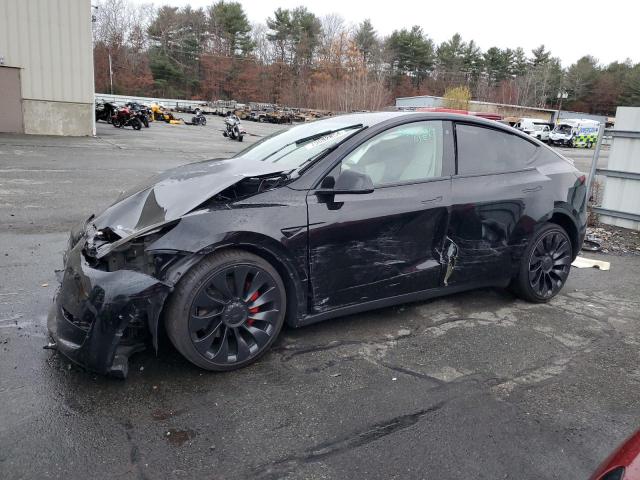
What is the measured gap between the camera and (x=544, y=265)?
446 cm

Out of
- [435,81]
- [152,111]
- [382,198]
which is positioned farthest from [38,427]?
[435,81]

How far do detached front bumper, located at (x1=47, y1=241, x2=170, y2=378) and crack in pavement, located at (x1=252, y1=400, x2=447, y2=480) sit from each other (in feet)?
3.29

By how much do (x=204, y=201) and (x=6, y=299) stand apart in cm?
211

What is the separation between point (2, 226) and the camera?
20.1 ft

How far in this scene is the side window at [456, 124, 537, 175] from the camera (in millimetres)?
4008

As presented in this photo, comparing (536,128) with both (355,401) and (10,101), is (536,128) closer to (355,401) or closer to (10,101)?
(10,101)

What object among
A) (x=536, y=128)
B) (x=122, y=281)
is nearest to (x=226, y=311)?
(x=122, y=281)

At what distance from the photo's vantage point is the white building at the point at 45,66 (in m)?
17.3

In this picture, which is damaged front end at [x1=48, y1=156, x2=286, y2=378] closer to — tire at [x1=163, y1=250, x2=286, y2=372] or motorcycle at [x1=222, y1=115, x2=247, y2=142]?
tire at [x1=163, y1=250, x2=286, y2=372]

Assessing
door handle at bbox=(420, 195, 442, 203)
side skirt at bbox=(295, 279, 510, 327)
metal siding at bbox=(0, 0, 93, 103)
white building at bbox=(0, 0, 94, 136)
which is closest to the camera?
side skirt at bbox=(295, 279, 510, 327)

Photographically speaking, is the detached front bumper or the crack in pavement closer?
the crack in pavement

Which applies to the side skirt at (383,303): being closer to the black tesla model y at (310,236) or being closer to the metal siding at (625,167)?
the black tesla model y at (310,236)

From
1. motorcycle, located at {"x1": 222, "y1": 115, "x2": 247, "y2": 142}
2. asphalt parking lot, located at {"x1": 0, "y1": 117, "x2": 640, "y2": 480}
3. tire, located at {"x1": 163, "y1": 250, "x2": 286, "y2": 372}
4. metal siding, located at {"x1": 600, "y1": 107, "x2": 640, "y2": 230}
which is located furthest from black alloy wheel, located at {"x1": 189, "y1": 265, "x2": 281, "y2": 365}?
motorcycle, located at {"x1": 222, "y1": 115, "x2": 247, "y2": 142}

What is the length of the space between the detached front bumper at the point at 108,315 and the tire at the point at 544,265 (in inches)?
122
